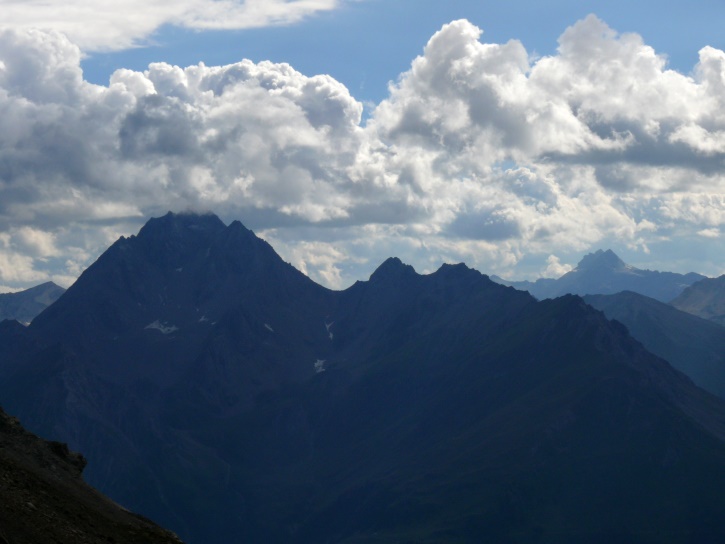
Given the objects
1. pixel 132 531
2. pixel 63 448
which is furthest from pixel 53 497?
pixel 63 448

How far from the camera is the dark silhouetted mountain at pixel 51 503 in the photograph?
109250 millimetres

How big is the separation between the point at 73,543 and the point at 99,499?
77.6 ft

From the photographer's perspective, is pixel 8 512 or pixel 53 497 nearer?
pixel 8 512

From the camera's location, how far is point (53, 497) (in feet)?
400

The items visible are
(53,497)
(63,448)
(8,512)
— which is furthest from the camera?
(63,448)

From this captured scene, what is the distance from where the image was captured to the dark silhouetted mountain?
10925 centimetres

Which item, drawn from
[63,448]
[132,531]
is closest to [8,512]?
[132,531]

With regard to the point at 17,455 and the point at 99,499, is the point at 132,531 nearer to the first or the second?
the point at 99,499

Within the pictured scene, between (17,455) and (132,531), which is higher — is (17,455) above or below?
above

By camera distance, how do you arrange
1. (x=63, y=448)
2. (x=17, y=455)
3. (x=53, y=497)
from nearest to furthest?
(x=53, y=497) → (x=17, y=455) → (x=63, y=448)

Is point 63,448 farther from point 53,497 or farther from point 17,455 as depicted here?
point 53,497

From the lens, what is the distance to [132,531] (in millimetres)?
127250

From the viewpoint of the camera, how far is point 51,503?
4695 inches

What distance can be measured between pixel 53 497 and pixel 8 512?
13643 millimetres
